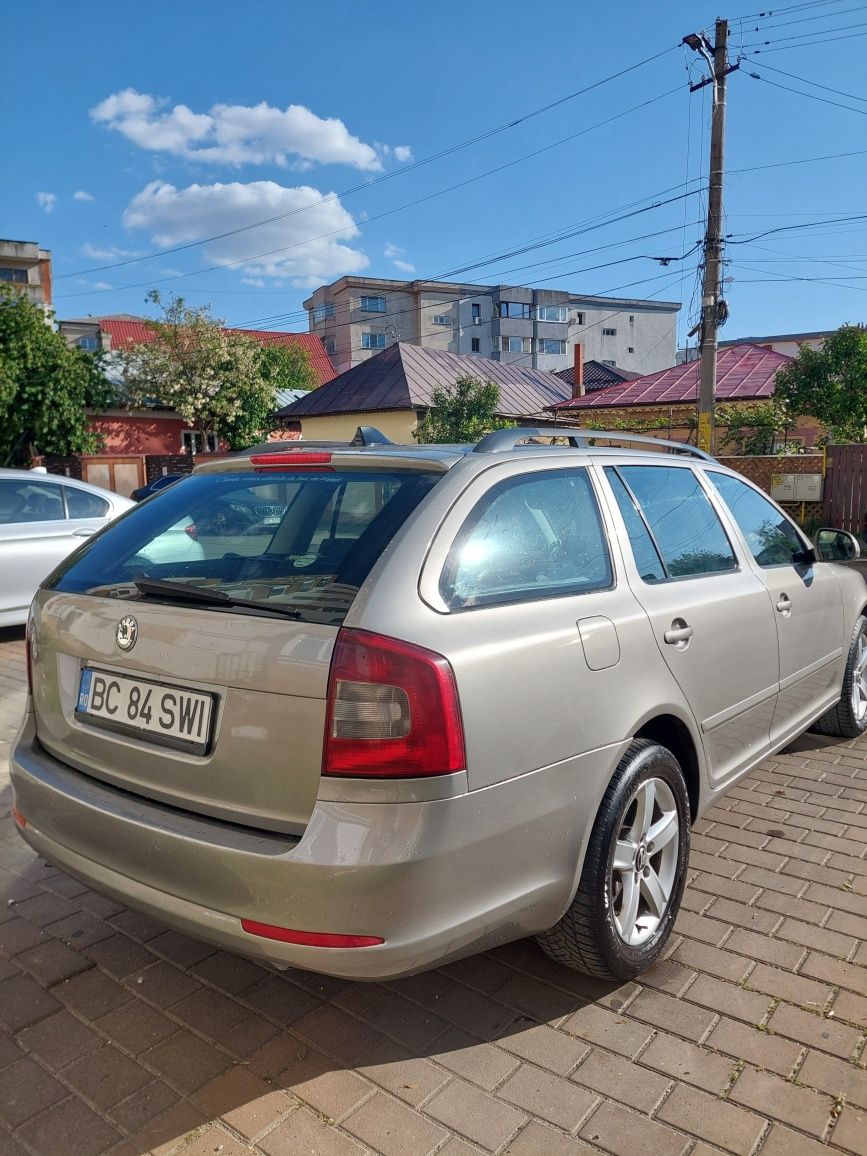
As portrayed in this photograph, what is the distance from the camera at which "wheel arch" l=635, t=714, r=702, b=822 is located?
2855 mm

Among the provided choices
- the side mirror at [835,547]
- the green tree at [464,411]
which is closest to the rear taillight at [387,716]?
the side mirror at [835,547]

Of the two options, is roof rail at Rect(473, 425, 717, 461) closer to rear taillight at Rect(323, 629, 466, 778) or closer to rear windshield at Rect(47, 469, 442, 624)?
rear windshield at Rect(47, 469, 442, 624)

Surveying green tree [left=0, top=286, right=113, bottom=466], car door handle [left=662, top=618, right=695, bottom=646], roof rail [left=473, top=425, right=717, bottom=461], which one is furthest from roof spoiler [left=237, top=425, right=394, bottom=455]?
green tree [left=0, top=286, right=113, bottom=466]

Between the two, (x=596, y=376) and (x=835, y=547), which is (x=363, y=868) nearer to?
(x=835, y=547)

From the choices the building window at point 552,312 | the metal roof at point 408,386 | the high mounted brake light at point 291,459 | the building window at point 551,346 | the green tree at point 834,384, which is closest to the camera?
the high mounted brake light at point 291,459

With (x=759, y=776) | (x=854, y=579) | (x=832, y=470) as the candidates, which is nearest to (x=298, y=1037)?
(x=759, y=776)

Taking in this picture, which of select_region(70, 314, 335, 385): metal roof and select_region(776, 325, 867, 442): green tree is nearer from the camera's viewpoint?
select_region(776, 325, 867, 442): green tree

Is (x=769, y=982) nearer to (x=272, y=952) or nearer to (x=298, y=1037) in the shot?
(x=298, y=1037)

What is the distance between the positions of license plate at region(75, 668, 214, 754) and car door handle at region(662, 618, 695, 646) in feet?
4.89

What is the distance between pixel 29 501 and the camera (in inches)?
312

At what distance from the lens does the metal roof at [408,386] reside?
3066 centimetres

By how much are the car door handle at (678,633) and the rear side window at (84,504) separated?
675 cm

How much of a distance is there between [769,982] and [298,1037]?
145cm

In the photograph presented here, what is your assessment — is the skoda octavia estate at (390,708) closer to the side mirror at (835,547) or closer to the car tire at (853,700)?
the side mirror at (835,547)
